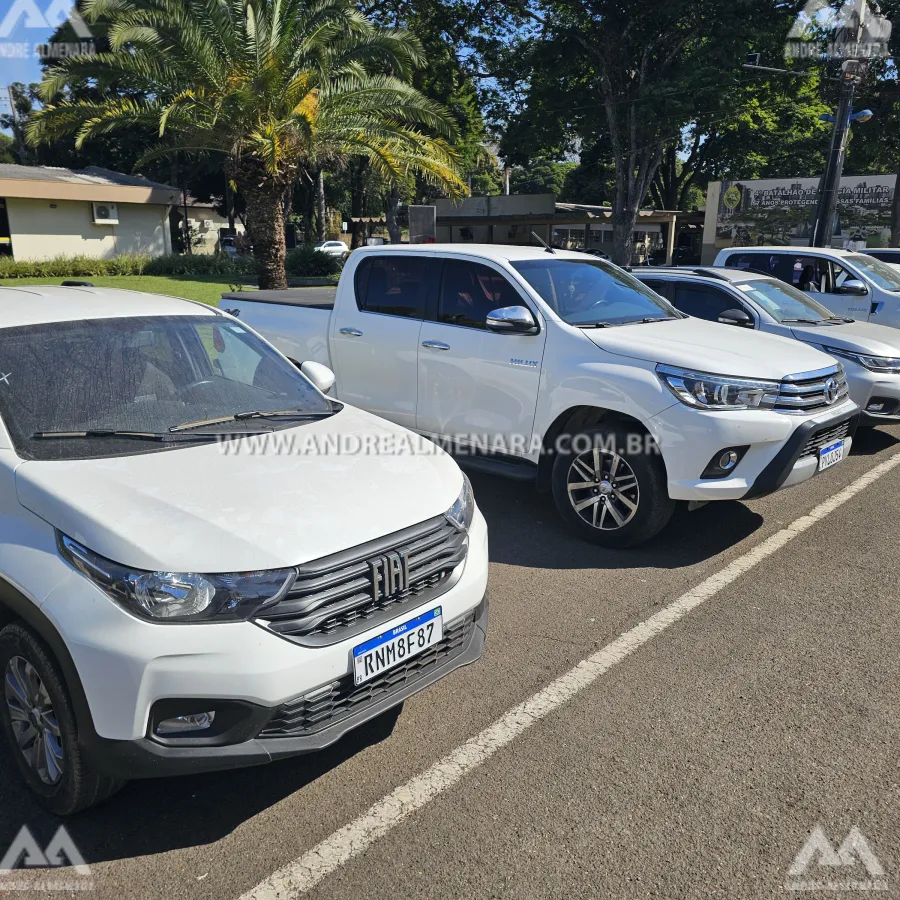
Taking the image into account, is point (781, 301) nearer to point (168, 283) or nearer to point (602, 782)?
point (602, 782)

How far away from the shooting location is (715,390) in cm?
481

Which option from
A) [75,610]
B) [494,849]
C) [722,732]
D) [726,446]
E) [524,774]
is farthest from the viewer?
[726,446]

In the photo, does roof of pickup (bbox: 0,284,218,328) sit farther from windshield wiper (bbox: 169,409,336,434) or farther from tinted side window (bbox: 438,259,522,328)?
tinted side window (bbox: 438,259,522,328)

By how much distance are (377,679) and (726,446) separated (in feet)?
9.39

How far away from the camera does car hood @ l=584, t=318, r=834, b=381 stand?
4.91 meters

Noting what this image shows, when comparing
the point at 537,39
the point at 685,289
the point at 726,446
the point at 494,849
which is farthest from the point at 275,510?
the point at 537,39

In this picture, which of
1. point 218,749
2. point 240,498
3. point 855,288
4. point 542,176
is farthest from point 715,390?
point 542,176

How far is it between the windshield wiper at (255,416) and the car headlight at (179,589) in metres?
0.95

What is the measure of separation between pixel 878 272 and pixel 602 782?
10.5 metres

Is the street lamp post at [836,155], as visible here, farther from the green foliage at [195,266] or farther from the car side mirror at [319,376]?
the green foliage at [195,266]

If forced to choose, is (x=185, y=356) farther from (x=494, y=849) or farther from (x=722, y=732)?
(x=722, y=732)

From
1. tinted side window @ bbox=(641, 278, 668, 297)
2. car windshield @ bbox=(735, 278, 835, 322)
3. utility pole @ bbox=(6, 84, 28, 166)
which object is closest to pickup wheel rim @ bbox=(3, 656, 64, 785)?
tinted side window @ bbox=(641, 278, 668, 297)

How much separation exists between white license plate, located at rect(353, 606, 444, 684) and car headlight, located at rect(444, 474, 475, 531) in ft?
1.30

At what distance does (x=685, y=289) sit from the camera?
8.27 m
